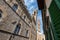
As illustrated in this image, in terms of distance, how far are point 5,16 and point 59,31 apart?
812 centimetres

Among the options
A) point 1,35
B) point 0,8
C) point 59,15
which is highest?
point 0,8

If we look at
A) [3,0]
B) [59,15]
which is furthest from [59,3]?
[3,0]

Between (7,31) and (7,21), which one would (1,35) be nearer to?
(7,31)

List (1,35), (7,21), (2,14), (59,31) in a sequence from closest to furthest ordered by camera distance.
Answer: (59,31)
(1,35)
(2,14)
(7,21)

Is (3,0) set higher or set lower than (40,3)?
higher

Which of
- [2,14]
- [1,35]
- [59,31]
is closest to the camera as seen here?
[59,31]

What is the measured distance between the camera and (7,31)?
9.09m

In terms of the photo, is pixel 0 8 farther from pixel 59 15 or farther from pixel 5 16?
pixel 59 15

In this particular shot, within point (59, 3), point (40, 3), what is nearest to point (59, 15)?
point (59, 3)

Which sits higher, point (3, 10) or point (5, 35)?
point (3, 10)

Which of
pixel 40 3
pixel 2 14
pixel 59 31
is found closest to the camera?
pixel 59 31

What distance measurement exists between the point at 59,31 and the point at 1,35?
294 inches

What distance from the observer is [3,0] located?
8812 millimetres

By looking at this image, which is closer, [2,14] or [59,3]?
[59,3]
